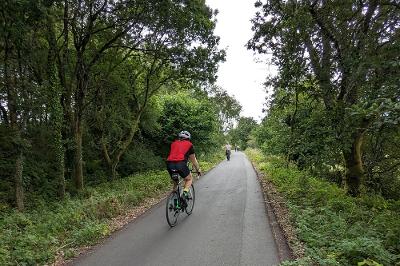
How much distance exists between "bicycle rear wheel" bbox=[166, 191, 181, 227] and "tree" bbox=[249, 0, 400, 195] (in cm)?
489

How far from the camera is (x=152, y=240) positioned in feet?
23.9

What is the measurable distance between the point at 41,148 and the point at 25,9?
929 centimetres

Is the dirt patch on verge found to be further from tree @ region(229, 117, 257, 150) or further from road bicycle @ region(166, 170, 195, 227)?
tree @ region(229, 117, 257, 150)

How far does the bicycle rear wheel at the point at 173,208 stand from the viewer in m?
8.28

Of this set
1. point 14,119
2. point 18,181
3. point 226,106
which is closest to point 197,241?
point 18,181

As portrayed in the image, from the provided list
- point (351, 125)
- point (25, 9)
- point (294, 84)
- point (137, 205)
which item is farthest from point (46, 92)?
point (351, 125)

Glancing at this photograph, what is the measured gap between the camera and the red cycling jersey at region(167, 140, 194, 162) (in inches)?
343

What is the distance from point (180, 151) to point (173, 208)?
1445 mm

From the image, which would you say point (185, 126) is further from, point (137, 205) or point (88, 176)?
point (137, 205)

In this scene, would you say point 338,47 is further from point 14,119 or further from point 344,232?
point 14,119

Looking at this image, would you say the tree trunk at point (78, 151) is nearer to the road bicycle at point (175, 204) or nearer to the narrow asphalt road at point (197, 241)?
the narrow asphalt road at point (197, 241)

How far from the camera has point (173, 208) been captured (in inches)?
336

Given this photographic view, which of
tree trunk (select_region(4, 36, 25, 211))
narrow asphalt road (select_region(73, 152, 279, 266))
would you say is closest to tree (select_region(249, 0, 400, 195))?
narrow asphalt road (select_region(73, 152, 279, 266))

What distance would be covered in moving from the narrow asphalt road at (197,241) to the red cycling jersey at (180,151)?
5.40ft
